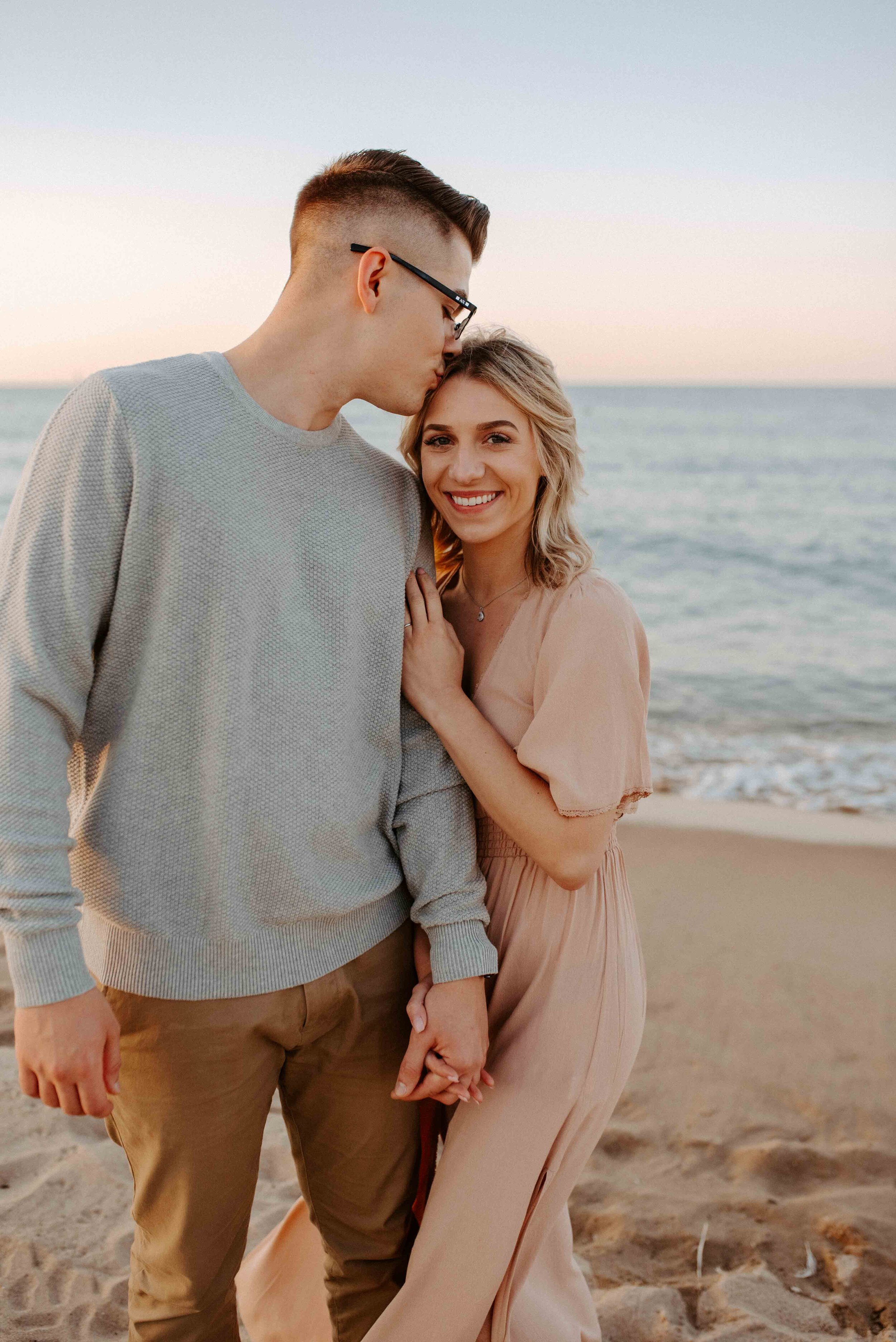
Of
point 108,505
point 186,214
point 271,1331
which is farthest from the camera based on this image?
point 186,214

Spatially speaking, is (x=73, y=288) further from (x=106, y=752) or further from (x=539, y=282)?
(x=106, y=752)

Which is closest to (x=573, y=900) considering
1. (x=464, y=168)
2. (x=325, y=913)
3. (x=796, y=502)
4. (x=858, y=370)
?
(x=325, y=913)

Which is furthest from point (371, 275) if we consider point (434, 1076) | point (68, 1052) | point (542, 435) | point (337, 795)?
point (434, 1076)

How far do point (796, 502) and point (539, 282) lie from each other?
783cm

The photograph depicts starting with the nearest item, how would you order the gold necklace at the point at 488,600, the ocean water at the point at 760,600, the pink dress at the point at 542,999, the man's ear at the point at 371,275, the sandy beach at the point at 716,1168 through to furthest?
the man's ear at the point at 371,275
the pink dress at the point at 542,999
the gold necklace at the point at 488,600
the sandy beach at the point at 716,1168
the ocean water at the point at 760,600

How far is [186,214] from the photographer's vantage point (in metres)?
9.25

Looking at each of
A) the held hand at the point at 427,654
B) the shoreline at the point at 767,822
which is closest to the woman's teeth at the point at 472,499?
the held hand at the point at 427,654

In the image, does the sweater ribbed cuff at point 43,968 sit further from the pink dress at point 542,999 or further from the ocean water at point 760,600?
the ocean water at point 760,600

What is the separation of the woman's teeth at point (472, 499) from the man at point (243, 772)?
0.18 metres

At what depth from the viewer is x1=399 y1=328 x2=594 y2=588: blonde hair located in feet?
6.63

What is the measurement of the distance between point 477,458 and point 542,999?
3.91 feet

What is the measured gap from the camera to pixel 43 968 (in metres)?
1.33

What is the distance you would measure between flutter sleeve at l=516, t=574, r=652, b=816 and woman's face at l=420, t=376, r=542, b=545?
330 mm

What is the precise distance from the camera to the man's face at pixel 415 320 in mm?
1732
